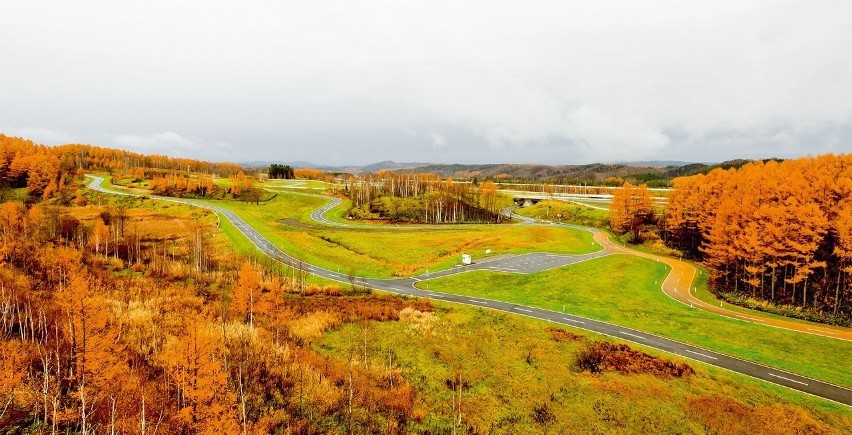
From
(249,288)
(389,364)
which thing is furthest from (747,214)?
(249,288)

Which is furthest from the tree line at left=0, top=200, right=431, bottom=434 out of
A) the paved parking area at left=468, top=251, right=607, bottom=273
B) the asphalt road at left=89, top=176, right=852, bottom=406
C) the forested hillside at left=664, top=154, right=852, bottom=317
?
the forested hillside at left=664, top=154, right=852, bottom=317

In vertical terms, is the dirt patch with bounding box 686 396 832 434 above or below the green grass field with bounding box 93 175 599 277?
below

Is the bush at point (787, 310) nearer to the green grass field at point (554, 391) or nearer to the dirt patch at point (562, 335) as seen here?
the green grass field at point (554, 391)

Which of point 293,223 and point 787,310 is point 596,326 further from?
point 293,223

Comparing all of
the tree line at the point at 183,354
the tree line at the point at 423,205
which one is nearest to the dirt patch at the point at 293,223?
the tree line at the point at 423,205

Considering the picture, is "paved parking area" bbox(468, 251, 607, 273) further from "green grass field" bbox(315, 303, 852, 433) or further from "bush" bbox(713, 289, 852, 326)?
"green grass field" bbox(315, 303, 852, 433)

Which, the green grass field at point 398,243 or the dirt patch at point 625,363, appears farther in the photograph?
the green grass field at point 398,243
